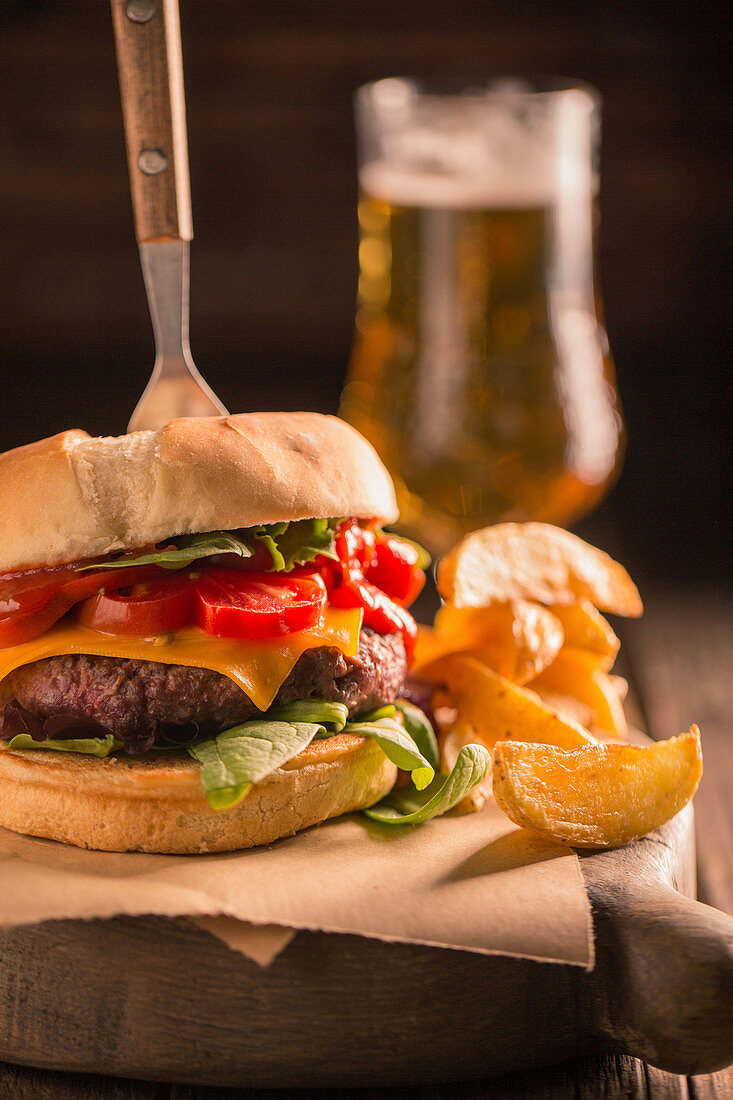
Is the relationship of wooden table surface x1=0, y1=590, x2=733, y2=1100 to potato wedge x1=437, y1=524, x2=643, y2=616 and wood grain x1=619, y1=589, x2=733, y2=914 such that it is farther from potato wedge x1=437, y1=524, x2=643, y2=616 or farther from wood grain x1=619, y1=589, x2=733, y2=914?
potato wedge x1=437, y1=524, x2=643, y2=616

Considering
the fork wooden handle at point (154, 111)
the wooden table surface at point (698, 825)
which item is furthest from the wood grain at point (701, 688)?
the fork wooden handle at point (154, 111)

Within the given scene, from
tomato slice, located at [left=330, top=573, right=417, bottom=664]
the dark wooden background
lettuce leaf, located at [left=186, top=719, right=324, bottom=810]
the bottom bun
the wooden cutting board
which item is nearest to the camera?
the wooden cutting board

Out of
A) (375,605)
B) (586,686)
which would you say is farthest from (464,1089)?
(586,686)

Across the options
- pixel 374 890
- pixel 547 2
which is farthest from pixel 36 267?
pixel 374 890

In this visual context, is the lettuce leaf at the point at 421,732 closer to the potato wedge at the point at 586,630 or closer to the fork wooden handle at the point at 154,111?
the potato wedge at the point at 586,630

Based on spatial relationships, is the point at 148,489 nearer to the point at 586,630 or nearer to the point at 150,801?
the point at 150,801

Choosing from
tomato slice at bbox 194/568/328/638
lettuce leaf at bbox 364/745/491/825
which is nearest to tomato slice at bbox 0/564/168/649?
tomato slice at bbox 194/568/328/638

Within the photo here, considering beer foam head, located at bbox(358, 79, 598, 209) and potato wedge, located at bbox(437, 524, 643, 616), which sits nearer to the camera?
potato wedge, located at bbox(437, 524, 643, 616)
